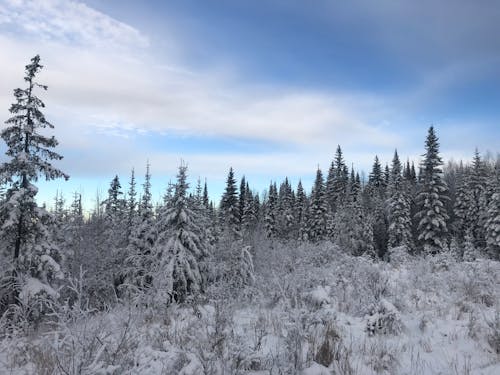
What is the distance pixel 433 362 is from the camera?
14.1ft

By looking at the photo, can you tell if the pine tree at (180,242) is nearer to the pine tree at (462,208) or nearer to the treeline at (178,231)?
the treeline at (178,231)

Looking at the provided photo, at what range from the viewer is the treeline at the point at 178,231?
50.6 feet

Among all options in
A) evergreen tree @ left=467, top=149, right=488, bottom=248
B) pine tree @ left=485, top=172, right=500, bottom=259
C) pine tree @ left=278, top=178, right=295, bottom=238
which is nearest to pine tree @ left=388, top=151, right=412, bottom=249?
evergreen tree @ left=467, top=149, right=488, bottom=248

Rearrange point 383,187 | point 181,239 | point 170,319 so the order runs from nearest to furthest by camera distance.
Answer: point 170,319 → point 181,239 → point 383,187

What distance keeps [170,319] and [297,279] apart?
115 inches

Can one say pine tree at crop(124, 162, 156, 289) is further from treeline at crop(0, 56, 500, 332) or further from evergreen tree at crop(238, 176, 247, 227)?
evergreen tree at crop(238, 176, 247, 227)

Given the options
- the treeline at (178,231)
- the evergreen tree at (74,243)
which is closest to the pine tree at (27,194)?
the treeline at (178,231)

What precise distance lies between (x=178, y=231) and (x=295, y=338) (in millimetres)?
16884

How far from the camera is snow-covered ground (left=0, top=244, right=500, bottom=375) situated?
12.9 feet

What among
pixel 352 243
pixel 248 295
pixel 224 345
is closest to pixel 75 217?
pixel 352 243

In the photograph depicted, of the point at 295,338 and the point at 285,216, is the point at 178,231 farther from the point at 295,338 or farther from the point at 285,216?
the point at 285,216

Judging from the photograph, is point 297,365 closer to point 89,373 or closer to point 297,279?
point 89,373

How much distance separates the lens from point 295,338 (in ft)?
13.9

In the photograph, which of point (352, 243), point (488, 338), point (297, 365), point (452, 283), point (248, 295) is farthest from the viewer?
point (352, 243)
